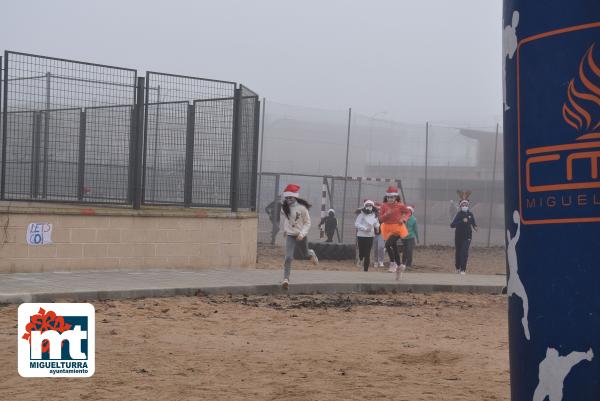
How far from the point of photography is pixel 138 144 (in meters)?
15.9

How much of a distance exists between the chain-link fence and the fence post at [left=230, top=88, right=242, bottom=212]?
9.38 metres

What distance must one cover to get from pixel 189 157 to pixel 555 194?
45.8 ft

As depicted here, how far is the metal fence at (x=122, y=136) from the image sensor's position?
1442 centimetres

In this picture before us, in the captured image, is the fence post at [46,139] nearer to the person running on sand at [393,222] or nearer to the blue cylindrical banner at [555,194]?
the person running on sand at [393,222]

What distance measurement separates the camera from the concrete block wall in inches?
547

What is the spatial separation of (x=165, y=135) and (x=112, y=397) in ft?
35.3

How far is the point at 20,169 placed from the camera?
14.7m

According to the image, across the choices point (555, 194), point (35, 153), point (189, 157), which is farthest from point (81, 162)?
point (555, 194)

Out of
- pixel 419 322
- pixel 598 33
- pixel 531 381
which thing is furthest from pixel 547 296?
pixel 419 322

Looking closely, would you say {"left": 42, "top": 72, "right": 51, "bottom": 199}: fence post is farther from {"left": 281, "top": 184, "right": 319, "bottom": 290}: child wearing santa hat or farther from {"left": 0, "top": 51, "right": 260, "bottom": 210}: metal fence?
{"left": 281, "top": 184, "right": 319, "bottom": 290}: child wearing santa hat

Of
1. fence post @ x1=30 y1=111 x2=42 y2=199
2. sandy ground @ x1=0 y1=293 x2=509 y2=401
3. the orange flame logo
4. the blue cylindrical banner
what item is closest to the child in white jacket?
sandy ground @ x1=0 y1=293 x2=509 y2=401

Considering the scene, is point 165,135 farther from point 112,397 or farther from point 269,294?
point 112,397

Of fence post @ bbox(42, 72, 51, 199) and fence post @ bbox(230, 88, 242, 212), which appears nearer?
fence post @ bbox(42, 72, 51, 199)

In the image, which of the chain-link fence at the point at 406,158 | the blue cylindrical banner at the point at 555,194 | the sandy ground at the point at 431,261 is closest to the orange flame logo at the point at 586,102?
the blue cylindrical banner at the point at 555,194
